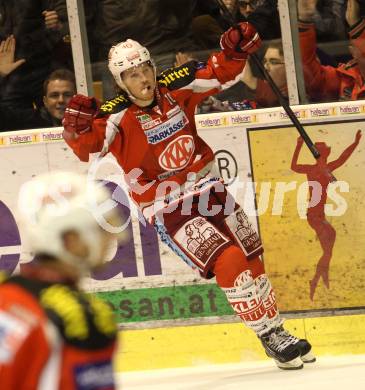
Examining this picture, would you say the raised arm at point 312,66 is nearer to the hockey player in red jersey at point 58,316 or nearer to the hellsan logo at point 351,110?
the hellsan logo at point 351,110

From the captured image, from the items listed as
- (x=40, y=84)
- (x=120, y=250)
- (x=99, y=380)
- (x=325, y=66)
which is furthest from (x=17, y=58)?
(x=99, y=380)

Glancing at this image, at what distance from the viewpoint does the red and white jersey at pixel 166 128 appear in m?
5.78

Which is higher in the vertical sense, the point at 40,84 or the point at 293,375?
the point at 40,84

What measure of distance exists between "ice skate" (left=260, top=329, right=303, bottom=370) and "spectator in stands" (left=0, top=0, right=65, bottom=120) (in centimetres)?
180

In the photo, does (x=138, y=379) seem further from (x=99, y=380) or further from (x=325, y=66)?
(x=99, y=380)

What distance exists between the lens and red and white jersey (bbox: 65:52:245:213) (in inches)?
227

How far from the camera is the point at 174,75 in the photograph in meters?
5.86

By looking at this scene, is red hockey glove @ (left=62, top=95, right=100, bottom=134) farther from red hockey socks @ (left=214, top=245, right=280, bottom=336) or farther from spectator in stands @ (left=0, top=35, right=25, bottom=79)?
spectator in stands @ (left=0, top=35, right=25, bottom=79)

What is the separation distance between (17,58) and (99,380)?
4361 millimetres

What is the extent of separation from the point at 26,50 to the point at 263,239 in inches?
61.8

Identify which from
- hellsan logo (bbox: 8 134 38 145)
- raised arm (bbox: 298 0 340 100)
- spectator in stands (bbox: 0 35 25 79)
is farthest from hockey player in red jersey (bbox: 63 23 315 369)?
spectator in stands (bbox: 0 35 25 79)

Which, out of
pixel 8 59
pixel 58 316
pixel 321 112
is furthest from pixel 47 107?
pixel 58 316

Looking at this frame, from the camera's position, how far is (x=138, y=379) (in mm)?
6164

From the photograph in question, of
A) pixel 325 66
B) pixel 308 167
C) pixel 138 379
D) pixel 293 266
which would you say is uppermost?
pixel 325 66
